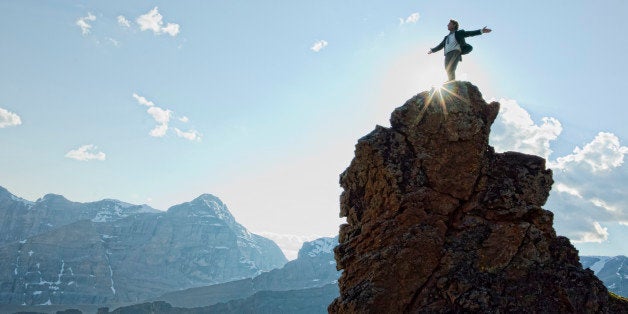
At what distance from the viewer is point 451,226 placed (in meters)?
16.7

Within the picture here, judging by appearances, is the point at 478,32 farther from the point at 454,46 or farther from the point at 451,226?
the point at 451,226

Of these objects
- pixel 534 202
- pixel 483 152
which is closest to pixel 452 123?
pixel 483 152

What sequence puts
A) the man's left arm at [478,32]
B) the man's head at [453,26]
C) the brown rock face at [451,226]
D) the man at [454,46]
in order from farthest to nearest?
the man's head at [453,26] → the man at [454,46] → the man's left arm at [478,32] → the brown rock face at [451,226]

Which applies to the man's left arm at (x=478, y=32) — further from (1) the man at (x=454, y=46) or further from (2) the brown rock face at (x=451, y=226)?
(2) the brown rock face at (x=451, y=226)

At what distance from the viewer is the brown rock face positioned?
15.0 metres

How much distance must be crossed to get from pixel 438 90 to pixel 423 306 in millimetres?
8558

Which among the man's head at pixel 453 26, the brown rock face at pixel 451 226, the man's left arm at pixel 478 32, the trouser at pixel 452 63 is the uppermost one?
the man's head at pixel 453 26

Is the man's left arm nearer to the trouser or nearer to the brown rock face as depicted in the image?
Answer: the trouser

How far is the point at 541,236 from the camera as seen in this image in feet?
52.2

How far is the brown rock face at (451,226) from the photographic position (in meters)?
15.0

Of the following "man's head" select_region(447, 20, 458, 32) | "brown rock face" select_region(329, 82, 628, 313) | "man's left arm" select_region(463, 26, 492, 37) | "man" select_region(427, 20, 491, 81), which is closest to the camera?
"brown rock face" select_region(329, 82, 628, 313)

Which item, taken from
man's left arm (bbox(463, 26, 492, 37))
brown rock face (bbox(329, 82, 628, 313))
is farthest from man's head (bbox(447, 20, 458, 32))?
brown rock face (bbox(329, 82, 628, 313))

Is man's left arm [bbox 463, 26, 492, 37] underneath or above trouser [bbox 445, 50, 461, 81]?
above

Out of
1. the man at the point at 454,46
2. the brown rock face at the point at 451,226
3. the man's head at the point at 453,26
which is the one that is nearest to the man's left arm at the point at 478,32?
the man at the point at 454,46
